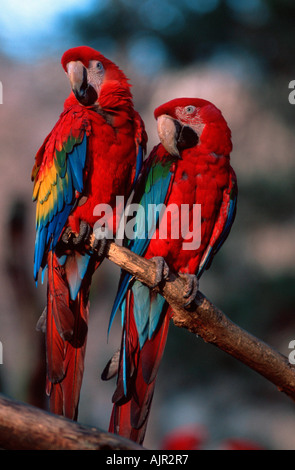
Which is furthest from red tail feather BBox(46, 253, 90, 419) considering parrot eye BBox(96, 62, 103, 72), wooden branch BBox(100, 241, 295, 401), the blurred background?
the blurred background

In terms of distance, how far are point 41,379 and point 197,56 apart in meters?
2.65

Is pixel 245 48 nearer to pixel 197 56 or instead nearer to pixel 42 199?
pixel 197 56

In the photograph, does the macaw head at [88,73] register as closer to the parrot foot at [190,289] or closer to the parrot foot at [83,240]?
the parrot foot at [83,240]

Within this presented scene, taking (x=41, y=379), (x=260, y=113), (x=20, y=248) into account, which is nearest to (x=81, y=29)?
(x=260, y=113)

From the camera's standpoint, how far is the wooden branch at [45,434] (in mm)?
910

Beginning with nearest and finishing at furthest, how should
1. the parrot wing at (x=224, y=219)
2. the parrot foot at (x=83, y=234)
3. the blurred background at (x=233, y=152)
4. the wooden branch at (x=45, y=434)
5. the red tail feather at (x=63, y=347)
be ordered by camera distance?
the wooden branch at (x=45, y=434) → the red tail feather at (x=63, y=347) → the parrot foot at (x=83, y=234) → the parrot wing at (x=224, y=219) → the blurred background at (x=233, y=152)

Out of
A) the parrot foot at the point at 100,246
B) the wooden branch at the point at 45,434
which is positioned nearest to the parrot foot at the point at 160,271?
the parrot foot at the point at 100,246

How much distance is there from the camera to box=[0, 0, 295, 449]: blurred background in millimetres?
3660

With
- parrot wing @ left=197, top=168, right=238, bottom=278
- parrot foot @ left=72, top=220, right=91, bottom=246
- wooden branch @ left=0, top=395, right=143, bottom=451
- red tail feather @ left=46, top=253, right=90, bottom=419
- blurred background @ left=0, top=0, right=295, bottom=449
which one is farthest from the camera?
blurred background @ left=0, top=0, right=295, bottom=449

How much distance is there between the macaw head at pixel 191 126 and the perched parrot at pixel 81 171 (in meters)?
0.09

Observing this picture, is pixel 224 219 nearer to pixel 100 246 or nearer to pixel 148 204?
pixel 148 204

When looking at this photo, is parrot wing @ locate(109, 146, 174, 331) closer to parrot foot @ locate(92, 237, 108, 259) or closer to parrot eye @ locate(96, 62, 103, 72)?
parrot foot @ locate(92, 237, 108, 259)

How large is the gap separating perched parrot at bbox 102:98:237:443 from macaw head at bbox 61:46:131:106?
0.15 metres

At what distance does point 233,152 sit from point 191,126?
8.43ft
